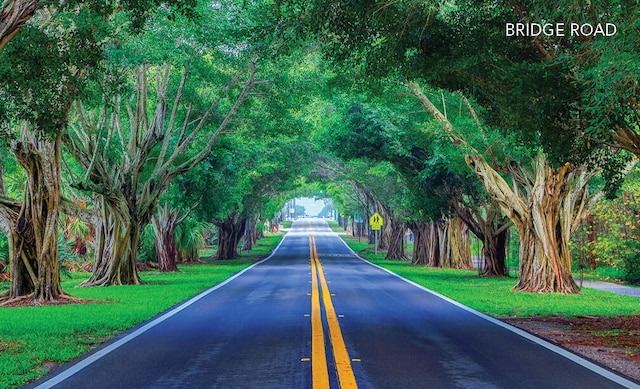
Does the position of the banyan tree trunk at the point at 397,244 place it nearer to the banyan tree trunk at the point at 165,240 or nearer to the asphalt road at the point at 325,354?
the banyan tree trunk at the point at 165,240

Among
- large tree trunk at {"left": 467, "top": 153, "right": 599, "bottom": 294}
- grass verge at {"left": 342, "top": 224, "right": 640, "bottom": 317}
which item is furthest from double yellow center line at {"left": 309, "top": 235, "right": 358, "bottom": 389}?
large tree trunk at {"left": 467, "top": 153, "right": 599, "bottom": 294}

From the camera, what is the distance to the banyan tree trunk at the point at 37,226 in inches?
726

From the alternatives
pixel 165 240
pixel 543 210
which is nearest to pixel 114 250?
pixel 165 240

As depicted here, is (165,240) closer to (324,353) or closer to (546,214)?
(546,214)

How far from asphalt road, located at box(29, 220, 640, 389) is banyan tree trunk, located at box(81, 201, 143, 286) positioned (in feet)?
35.6

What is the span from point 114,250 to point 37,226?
26.3ft

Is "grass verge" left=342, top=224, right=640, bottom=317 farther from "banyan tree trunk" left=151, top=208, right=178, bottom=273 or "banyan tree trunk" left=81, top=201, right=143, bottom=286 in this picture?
"banyan tree trunk" left=151, top=208, right=178, bottom=273

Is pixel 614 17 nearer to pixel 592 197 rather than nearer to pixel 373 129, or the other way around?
pixel 592 197

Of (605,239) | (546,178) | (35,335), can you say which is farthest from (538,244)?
(35,335)

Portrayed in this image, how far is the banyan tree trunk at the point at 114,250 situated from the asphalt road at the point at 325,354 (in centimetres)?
1084

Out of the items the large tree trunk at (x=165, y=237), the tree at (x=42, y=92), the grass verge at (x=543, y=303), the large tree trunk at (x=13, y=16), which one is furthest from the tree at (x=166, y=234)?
the large tree trunk at (x=13, y=16)

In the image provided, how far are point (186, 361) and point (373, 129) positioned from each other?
2401cm

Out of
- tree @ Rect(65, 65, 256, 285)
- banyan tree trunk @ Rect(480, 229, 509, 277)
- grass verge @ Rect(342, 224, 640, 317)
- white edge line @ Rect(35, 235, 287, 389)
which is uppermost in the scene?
tree @ Rect(65, 65, 256, 285)

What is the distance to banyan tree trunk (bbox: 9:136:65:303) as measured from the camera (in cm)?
1844
